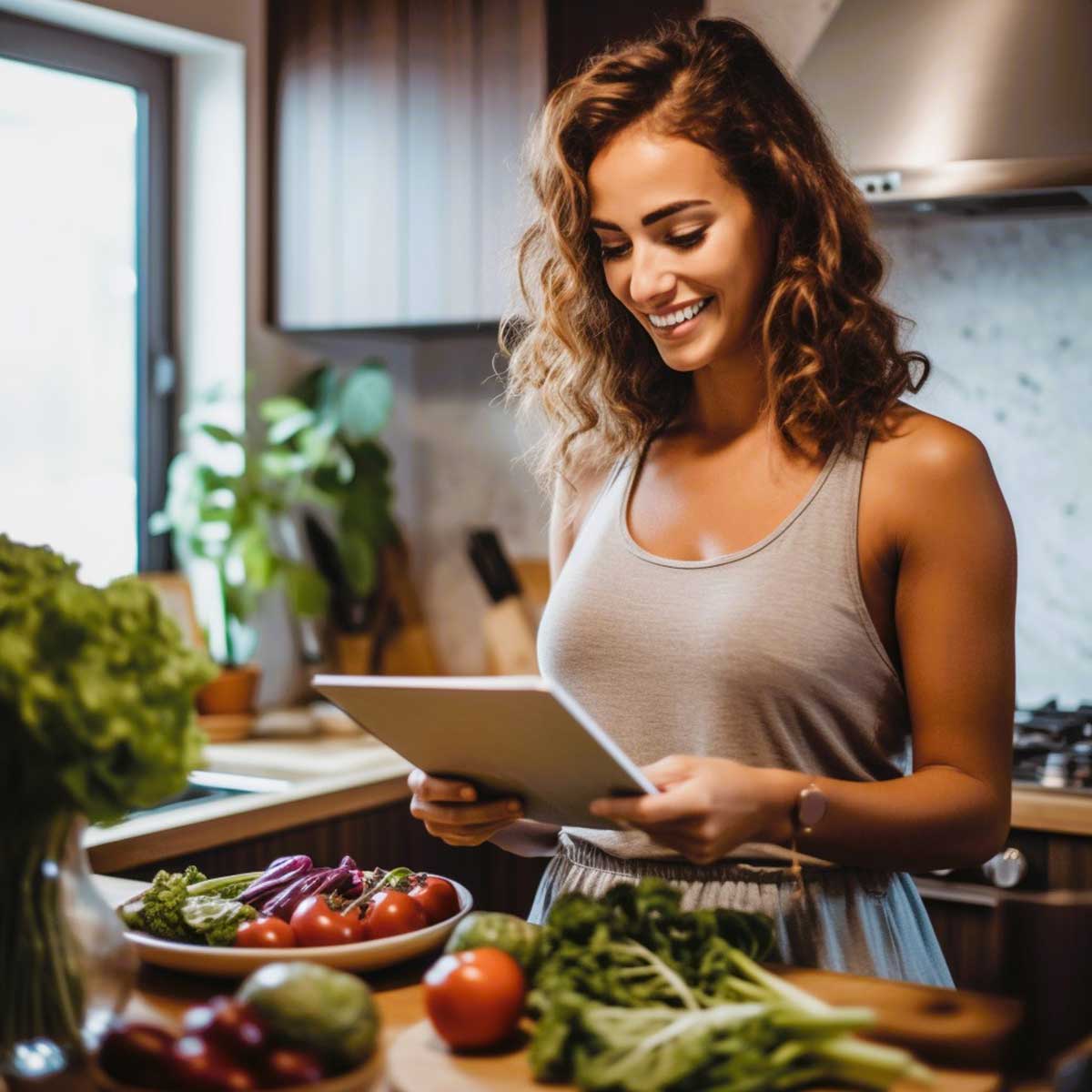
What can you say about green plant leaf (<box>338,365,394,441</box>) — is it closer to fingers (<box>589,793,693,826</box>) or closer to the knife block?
the knife block

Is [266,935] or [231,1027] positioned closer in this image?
[231,1027]

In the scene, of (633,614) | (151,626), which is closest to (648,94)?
(633,614)

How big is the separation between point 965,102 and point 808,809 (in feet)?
4.59

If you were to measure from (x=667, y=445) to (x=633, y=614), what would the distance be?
0.27m

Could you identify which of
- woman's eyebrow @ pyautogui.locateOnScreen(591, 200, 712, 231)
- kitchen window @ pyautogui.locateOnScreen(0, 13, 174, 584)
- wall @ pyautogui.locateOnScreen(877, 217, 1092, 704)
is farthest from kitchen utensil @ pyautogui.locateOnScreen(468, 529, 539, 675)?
woman's eyebrow @ pyautogui.locateOnScreen(591, 200, 712, 231)

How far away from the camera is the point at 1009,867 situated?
2.05 m

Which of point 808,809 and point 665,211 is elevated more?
point 665,211

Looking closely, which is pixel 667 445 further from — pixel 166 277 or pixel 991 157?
pixel 166 277

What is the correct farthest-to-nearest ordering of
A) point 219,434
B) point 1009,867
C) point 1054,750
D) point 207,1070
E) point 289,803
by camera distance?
point 219,434, point 289,803, point 1054,750, point 1009,867, point 207,1070

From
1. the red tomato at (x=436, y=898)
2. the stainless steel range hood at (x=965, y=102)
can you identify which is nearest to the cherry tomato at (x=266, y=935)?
the red tomato at (x=436, y=898)

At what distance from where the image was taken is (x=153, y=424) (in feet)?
9.87

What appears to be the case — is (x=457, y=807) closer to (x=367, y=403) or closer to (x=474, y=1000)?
(x=474, y=1000)

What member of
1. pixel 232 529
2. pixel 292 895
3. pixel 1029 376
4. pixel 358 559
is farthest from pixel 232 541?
pixel 292 895

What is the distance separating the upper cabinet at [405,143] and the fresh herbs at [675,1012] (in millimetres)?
1817
